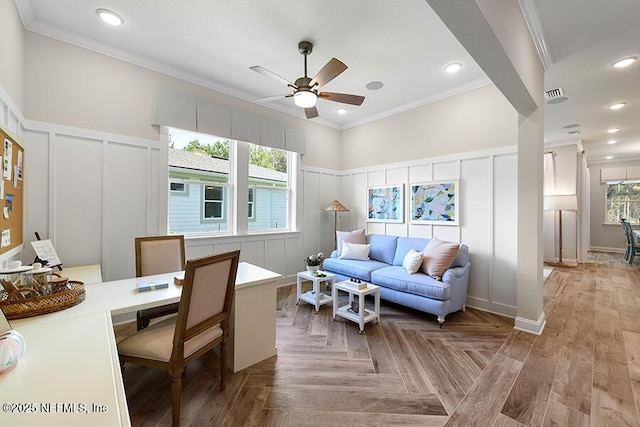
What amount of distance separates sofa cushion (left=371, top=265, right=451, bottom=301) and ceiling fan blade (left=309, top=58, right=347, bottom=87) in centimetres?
238

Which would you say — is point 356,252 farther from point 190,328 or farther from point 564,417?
point 190,328

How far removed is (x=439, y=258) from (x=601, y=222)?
8.44 meters

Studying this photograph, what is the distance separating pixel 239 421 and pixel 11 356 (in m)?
1.26

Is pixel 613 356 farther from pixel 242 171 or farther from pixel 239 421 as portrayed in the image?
pixel 242 171

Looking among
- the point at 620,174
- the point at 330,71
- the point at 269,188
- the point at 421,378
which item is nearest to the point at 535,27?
the point at 330,71

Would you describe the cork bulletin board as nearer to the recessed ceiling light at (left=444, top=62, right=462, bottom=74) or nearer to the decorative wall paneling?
the recessed ceiling light at (left=444, top=62, right=462, bottom=74)

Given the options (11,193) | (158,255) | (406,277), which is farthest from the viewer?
(406,277)

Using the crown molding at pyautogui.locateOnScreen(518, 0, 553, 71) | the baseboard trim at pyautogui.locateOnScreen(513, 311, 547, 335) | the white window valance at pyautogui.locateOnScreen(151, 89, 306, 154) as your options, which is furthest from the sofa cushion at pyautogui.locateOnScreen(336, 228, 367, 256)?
the crown molding at pyautogui.locateOnScreen(518, 0, 553, 71)

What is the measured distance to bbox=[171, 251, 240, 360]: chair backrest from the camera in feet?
5.09

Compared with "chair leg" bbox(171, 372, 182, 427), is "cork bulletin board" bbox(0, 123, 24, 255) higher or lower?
higher

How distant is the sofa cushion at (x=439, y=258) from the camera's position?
3174mm

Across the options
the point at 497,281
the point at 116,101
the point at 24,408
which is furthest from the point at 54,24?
the point at 497,281

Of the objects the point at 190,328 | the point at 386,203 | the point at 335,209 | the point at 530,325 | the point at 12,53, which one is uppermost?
the point at 12,53

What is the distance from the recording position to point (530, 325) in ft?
9.30
